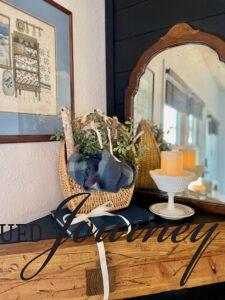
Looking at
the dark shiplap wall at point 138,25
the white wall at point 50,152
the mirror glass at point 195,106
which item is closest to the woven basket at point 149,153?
the mirror glass at point 195,106

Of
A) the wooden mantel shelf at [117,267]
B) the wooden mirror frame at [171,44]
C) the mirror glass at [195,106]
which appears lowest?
the wooden mantel shelf at [117,267]

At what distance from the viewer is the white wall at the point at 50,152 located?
2.50 ft

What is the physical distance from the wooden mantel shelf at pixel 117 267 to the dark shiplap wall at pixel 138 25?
1.98 feet

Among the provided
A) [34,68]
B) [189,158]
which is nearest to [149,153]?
[189,158]

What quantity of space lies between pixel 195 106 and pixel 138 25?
17.0 inches

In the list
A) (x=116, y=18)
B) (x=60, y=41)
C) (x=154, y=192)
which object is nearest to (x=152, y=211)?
(x=154, y=192)

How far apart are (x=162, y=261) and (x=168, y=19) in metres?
0.88

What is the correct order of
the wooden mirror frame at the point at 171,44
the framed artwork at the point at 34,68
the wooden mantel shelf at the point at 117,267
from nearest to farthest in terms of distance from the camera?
the wooden mantel shelf at the point at 117,267 → the framed artwork at the point at 34,68 → the wooden mirror frame at the point at 171,44

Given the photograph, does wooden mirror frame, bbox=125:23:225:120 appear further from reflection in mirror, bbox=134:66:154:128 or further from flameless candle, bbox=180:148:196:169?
flameless candle, bbox=180:148:196:169

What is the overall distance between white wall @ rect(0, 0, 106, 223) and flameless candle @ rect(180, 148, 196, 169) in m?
0.44

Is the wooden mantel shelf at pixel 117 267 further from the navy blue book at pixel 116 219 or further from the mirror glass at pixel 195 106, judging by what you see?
the mirror glass at pixel 195 106

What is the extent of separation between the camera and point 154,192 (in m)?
0.97

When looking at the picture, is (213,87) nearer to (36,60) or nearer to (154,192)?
(154,192)

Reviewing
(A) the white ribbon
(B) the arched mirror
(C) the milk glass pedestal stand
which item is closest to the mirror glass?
(B) the arched mirror
